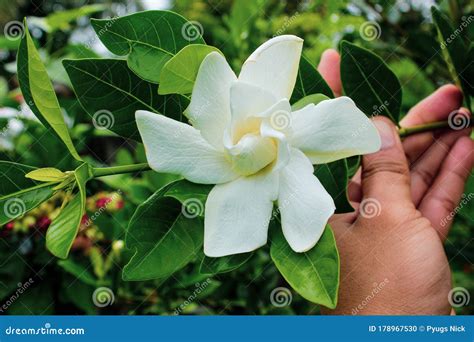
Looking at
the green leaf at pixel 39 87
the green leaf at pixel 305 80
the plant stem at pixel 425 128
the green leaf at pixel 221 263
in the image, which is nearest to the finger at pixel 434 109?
the plant stem at pixel 425 128

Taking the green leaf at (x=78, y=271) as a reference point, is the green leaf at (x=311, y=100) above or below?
above

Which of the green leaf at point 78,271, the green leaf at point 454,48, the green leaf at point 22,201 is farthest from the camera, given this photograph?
the green leaf at point 78,271

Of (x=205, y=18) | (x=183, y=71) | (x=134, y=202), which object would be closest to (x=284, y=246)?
(x=183, y=71)

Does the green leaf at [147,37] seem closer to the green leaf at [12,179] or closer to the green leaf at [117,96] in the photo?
the green leaf at [117,96]

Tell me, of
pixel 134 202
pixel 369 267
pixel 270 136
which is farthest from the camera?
pixel 134 202

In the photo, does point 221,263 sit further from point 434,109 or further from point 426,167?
point 426,167

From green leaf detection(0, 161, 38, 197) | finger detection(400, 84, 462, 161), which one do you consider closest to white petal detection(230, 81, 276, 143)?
green leaf detection(0, 161, 38, 197)

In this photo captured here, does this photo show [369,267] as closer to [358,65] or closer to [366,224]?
→ [366,224]
